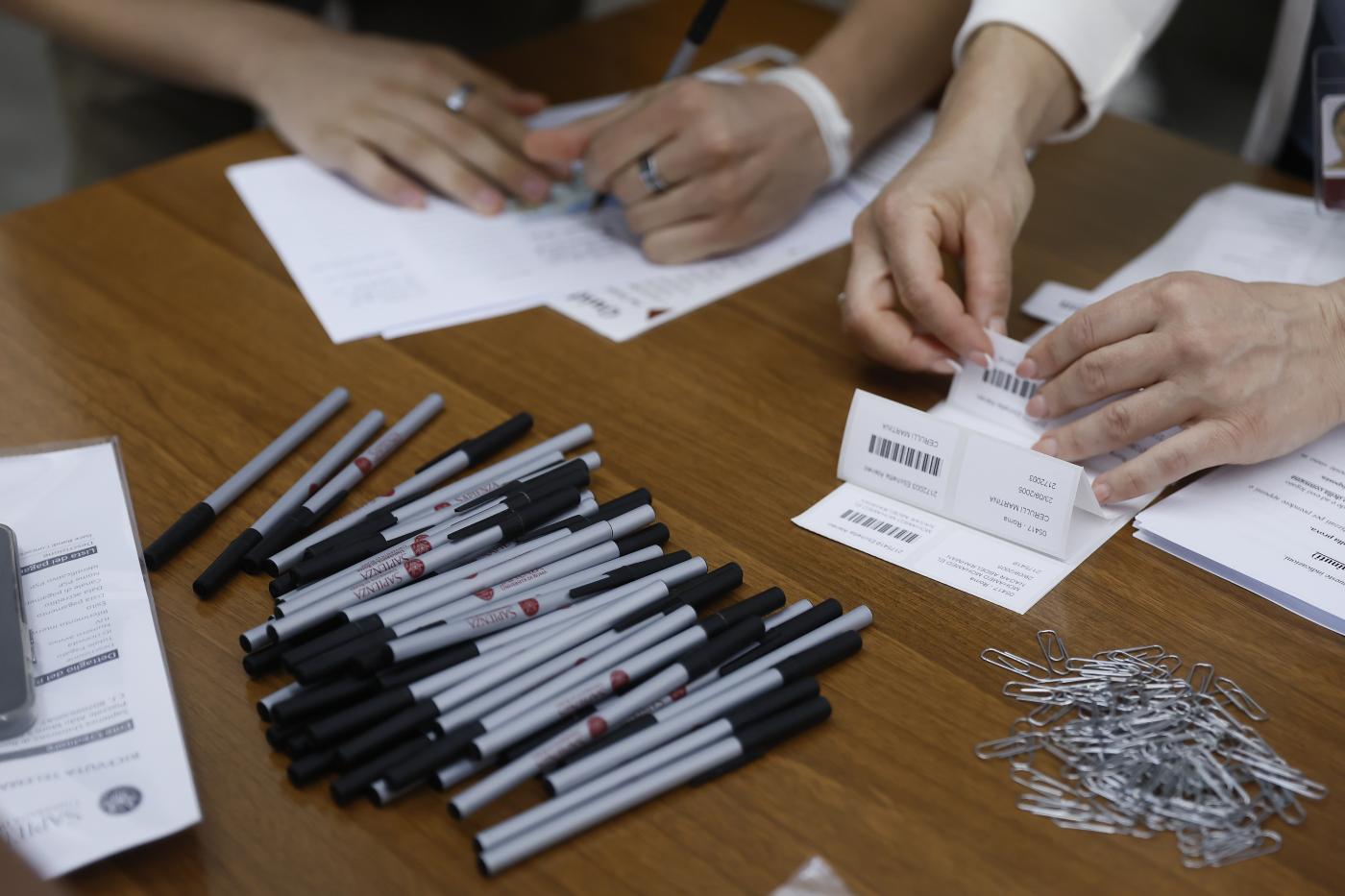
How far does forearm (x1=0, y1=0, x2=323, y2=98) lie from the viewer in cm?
122

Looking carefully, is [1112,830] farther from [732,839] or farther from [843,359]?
[843,359]

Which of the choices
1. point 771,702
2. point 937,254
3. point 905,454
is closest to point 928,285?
point 937,254

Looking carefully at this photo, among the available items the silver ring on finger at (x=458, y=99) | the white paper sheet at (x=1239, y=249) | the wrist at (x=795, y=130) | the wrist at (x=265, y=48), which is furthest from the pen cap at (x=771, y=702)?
the wrist at (x=265, y=48)

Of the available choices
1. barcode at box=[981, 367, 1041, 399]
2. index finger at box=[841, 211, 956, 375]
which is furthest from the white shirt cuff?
barcode at box=[981, 367, 1041, 399]

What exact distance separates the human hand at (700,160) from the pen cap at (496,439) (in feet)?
0.95

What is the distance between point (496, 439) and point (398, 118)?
1.62 feet

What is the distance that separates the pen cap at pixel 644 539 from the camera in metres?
0.69

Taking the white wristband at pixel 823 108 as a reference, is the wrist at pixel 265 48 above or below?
below

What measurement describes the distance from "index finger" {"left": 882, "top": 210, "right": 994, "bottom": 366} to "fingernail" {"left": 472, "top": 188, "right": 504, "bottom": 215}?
403 millimetres

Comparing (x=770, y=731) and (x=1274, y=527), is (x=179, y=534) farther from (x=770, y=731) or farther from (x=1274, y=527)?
(x=1274, y=527)

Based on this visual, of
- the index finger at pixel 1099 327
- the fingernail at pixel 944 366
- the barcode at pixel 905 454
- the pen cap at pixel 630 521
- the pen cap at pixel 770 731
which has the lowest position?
the pen cap at pixel 770 731

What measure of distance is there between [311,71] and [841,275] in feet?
1.94

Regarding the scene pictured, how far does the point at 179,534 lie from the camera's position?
70 cm

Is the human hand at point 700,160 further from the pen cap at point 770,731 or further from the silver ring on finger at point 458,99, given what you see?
the pen cap at point 770,731
